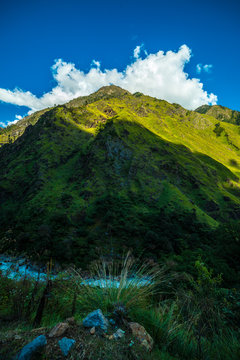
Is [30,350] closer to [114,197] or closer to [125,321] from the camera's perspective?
[125,321]

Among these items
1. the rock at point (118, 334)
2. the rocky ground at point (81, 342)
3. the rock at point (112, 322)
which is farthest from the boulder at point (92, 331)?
the rock at point (112, 322)

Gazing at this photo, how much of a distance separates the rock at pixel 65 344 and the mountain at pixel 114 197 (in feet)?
13.2

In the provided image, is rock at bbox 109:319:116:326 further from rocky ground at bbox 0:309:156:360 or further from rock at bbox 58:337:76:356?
rock at bbox 58:337:76:356

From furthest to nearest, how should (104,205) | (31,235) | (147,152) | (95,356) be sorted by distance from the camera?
1. (147,152)
2. (104,205)
3. (31,235)
4. (95,356)

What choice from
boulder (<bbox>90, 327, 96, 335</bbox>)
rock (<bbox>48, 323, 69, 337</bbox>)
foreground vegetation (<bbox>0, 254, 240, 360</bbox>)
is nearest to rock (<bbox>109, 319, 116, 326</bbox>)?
foreground vegetation (<bbox>0, 254, 240, 360</bbox>)

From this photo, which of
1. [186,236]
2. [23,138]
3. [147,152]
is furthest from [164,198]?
[23,138]

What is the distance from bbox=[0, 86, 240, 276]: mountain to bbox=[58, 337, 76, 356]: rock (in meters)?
4.03

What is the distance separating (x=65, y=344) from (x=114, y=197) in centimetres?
5513

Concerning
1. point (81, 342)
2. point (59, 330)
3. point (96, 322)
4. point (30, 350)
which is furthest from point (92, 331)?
point (30, 350)

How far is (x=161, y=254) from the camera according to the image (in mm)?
36562

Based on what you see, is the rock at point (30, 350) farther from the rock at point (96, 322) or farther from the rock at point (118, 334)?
the rock at point (118, 334)

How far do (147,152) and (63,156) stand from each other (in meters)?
41.3

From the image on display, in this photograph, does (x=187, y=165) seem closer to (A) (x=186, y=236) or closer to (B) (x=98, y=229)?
(A) (x=186, y=236)

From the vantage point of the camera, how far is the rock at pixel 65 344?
1725 millimetres
